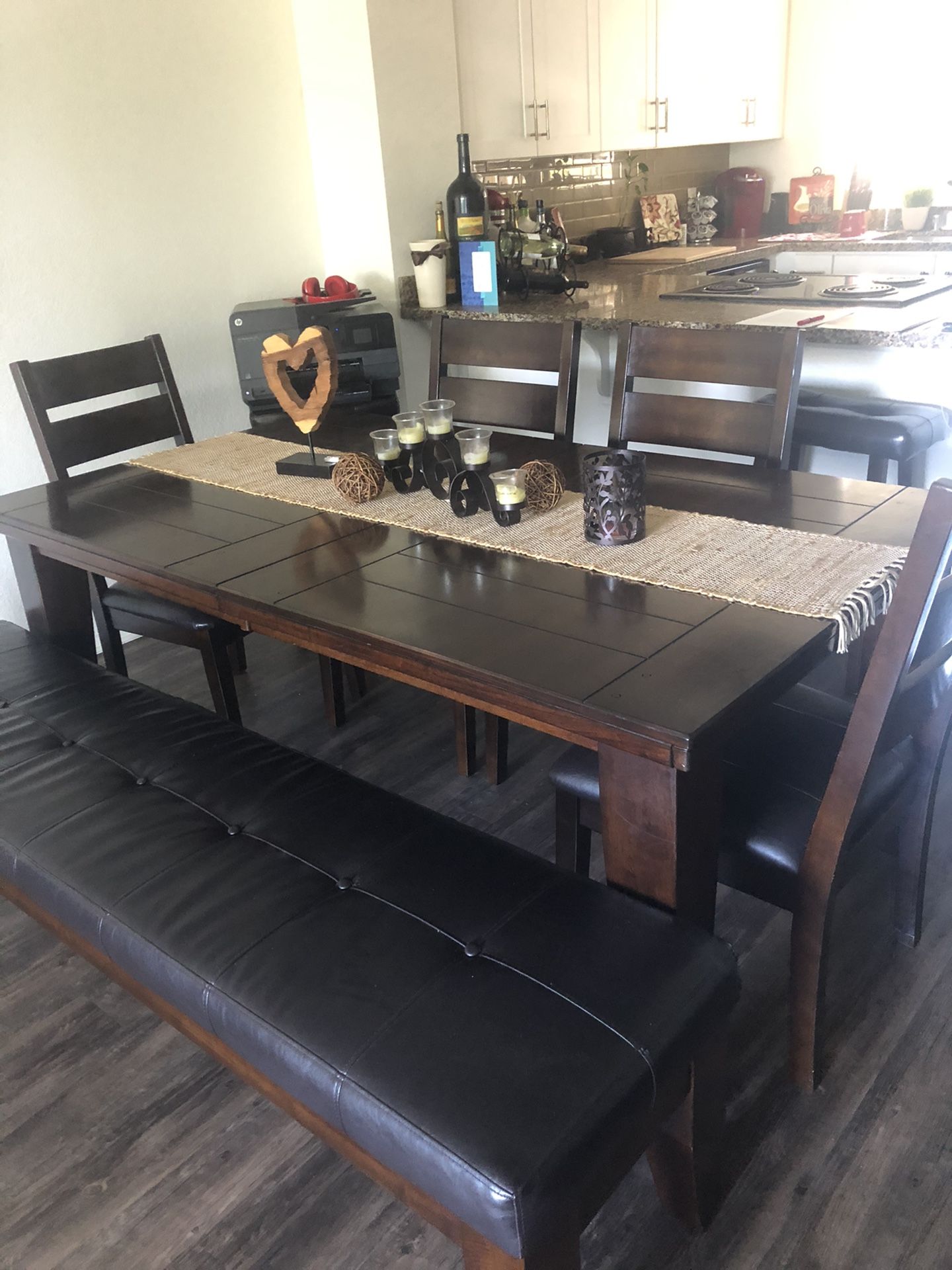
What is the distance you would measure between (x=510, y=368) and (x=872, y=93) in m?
3.08

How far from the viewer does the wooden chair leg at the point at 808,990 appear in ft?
4.50

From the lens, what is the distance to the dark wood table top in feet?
3.84

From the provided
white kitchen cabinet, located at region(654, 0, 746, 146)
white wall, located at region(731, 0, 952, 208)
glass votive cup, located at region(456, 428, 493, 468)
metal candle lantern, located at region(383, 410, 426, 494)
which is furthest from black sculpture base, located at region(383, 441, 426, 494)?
white wall, located at region(731, 0, 952, 208)

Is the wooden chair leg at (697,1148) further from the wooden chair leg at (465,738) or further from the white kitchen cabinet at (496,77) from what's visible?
the white kitchen cabinet at (496,77)

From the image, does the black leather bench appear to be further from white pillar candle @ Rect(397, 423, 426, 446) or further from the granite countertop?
the granite countertop

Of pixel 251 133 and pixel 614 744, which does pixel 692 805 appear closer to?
pixel 614 744

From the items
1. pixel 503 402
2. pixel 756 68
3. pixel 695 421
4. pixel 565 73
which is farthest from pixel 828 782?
pixel 756 68

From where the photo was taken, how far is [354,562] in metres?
1.60

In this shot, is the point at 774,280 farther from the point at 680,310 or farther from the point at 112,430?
the point at 112,430

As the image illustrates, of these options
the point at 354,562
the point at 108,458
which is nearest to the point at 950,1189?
the point at 354,562

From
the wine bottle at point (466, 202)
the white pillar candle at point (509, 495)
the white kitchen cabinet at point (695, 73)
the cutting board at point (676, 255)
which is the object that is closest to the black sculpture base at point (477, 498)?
the white pillar candle at point (509, 495)

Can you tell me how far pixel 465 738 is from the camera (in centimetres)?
225

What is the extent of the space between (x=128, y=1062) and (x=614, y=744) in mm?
1040

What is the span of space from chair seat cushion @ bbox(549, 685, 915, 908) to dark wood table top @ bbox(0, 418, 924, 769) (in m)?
0.25
